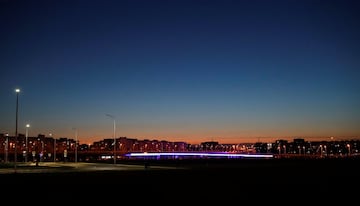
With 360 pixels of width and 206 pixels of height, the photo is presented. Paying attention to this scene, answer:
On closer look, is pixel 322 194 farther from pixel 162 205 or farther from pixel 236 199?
pixel 162 205

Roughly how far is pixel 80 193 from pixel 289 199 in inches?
490

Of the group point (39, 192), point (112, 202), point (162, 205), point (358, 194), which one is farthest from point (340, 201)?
point (39, 192)

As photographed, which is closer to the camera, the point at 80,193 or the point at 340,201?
the point at 340,201

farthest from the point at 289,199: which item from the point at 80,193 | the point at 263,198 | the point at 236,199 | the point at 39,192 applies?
the point at 39,192

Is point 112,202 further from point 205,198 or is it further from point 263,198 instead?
point 263,198

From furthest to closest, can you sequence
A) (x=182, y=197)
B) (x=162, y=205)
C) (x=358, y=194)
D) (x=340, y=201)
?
(x=358, y=194) < (x=182, y=197) < (x=340, y=201) < (x=162, y=205)

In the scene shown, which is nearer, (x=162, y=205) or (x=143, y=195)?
(x=162, y=205)

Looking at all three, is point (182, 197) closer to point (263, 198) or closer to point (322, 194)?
point (263, 198)

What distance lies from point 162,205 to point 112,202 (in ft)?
9.35

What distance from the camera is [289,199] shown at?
23438 mm

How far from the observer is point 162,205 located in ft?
67.9

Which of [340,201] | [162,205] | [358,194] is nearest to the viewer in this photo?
[162,205]

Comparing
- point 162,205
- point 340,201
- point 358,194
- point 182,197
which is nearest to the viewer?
point 162,205

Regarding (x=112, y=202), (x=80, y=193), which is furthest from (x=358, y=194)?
(x=80, y=193)
